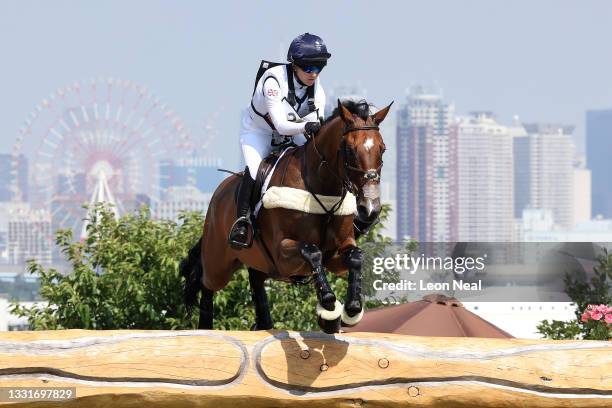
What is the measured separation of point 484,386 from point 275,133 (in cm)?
329

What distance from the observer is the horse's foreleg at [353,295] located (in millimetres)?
9625

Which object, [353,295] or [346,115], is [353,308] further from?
[346,115]

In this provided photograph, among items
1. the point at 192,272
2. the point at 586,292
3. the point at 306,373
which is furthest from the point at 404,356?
the point at 586,292

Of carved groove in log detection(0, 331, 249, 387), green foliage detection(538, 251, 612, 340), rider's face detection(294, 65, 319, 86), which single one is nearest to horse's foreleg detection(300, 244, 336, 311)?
carved groove in log detection(0, 331, 249, 387)

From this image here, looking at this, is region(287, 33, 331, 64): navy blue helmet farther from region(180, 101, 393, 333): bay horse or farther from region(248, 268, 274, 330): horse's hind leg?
region(248, 268, 274, 330): horse's hind leg

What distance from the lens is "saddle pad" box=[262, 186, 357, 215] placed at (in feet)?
33.7

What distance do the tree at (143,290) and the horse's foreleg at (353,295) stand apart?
8002mm

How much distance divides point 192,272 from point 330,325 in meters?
3.66

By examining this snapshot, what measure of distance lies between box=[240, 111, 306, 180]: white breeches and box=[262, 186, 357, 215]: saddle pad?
2.60 feet

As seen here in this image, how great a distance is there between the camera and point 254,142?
11.6 meters

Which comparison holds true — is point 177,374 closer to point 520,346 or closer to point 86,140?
point 520,346

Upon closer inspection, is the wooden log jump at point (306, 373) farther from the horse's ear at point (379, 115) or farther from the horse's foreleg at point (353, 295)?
the horse's ear at point (379, 115)

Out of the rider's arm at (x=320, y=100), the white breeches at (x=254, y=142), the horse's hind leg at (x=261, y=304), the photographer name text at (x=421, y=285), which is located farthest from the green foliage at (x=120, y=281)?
the rider's arm at (x=320, y=100)

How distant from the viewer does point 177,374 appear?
30.7ft
